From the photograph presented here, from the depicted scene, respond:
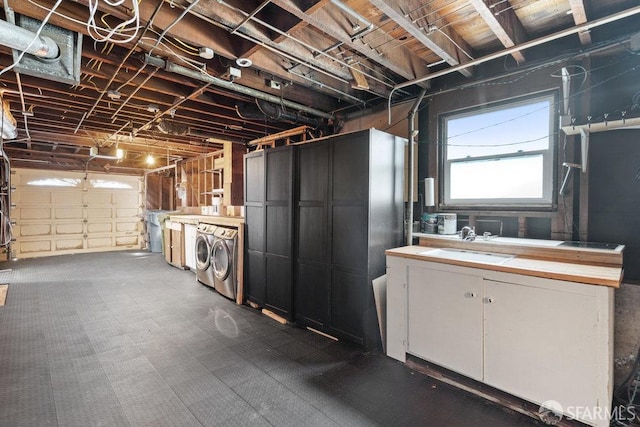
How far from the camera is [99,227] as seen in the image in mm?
8359

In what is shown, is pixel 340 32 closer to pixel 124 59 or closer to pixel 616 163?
pixel 124 59

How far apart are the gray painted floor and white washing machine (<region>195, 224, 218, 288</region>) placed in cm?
76

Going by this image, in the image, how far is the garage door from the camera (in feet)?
24.0

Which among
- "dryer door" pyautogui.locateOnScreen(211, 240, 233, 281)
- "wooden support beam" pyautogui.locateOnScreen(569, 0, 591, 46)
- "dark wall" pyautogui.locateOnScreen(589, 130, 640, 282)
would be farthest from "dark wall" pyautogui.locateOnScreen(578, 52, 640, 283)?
"dryer door" pyautogui.locateOnScreen(211, 240, 233, 281)

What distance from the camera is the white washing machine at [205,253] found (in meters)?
4.57

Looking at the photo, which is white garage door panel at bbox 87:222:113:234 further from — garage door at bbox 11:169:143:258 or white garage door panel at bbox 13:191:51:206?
white garage door panel at bbox 13:191:51:206

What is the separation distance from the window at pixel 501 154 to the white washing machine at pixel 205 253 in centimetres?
337

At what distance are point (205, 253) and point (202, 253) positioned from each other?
9cm

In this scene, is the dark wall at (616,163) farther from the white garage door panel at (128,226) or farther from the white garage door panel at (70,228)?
the white garage door panel at (70,228)

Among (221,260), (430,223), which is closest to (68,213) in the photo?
(221,260)

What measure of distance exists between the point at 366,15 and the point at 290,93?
1.40m

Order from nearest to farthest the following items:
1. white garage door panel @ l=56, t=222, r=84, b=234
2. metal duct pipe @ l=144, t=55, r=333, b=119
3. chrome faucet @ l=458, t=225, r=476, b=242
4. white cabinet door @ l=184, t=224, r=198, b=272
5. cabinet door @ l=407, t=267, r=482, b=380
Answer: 1. cabinet door @ l=407, t=267, r=482, b=380
2. metal duct pipe @ l=144, t=55, r=333, b=119
3. chrome faucet @ l=458, t=225, r=476, b=242
4. white cabinet door @ l=184, t=224, r=198, b=272
5. white garage door panel @ l=56, t=222, r=84, b=234

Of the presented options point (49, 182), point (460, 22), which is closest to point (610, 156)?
point (460, 22)

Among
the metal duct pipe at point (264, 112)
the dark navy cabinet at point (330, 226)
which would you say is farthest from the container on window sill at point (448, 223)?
the metal duct pipe at point (264, 112)
